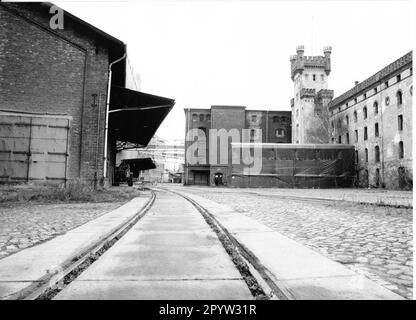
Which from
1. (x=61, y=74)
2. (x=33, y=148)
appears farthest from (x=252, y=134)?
(x=33, y=148)

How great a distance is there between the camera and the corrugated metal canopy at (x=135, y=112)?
13516 millimetres

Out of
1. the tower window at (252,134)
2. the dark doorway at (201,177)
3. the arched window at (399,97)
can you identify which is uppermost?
the arched window at (399,97)

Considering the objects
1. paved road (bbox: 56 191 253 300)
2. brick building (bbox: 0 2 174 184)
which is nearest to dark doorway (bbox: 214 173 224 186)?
brick building (bbox: 0 2 174 184)

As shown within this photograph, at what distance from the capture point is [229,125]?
48.0 meters


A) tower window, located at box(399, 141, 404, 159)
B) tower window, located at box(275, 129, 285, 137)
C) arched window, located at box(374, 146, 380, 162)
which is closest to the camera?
tower window, located at box(399, 141, 404, 159)

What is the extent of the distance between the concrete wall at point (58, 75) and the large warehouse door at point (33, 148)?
0.98ft

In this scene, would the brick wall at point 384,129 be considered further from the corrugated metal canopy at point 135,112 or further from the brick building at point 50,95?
the brick building at point 50,95

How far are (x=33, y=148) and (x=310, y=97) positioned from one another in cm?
3909

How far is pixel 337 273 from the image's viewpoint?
2074 mm

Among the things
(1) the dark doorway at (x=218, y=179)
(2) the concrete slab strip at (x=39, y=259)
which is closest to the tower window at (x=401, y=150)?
(1) the dark doorway at (x=218, y=179)

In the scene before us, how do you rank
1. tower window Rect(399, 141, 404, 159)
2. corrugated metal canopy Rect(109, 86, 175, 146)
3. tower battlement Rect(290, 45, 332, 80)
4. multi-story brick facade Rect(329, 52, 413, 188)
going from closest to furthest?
corrugated metal canopy Rect(109, 86, 175, 146), multi-story brick facade Rect(329, 52, 413, 188), tower window Rect(399, 141, 404, 159), tower battlement Rect(290, 45, 332, 80)

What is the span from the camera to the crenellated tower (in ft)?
142

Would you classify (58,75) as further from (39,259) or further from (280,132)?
(280,132)

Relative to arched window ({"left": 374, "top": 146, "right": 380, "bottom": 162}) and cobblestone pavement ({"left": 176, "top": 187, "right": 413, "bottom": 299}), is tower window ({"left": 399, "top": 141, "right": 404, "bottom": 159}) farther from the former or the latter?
cobblestone pavement ({"left": 176, "top": 187, "right": 413, "bottom": 299})
